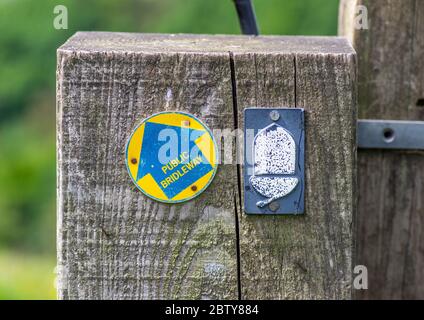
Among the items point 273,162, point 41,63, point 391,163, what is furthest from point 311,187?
point 41,63

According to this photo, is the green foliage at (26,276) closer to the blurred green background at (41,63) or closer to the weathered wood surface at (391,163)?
the blurred green background at (41,63)

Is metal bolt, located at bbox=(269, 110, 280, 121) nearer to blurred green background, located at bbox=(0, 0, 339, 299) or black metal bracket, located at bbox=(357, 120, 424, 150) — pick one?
black metal bracket, located at bbox=(357, 120, 424, 150)

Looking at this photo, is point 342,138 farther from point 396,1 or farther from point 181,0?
point 181,0

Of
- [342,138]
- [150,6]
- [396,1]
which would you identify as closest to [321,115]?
[342,138]

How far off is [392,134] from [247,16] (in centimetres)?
52

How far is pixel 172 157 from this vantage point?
150 cm

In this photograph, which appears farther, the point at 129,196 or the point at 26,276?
the point at 26,276

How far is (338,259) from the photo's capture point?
1.54 metres

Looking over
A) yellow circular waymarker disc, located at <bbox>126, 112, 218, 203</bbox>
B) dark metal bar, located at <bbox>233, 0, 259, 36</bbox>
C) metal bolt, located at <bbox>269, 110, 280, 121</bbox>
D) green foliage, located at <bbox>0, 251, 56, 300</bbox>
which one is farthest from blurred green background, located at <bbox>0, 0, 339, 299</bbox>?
metal bolt, located at <bbox>269, 110, 280, 121</bbox>

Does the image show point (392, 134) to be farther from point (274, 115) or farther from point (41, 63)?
point (41, 63)

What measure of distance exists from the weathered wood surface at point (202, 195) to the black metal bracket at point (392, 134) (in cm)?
35

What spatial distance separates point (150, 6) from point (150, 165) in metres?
6.15

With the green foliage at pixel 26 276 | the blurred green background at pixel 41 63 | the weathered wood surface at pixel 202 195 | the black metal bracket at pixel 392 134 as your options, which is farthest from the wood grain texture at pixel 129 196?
the blurred green background at pixel 41 63

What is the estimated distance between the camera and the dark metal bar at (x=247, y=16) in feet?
6.58
